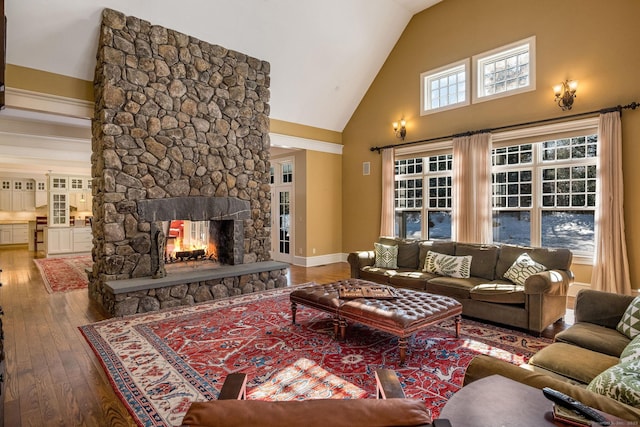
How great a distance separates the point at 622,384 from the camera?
1.49 meters

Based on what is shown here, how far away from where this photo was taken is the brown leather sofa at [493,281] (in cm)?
382

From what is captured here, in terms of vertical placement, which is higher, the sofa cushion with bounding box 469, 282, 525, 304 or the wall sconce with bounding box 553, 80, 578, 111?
the wall sconce with bounding box 553, 80, 578, 111

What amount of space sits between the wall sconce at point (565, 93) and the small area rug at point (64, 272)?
27.6ft

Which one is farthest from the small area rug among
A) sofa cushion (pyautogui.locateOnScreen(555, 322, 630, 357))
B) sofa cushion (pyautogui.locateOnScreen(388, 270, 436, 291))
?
sofa cushion (pyautogui.locateOnScreen(555, 322, 630, 357))

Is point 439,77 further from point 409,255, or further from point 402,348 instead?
point 402,348

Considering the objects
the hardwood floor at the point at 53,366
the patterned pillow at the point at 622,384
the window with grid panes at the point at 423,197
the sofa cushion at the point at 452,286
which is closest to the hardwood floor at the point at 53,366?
the hardwood floor at the point at 53,366

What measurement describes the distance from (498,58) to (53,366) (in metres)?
7.50

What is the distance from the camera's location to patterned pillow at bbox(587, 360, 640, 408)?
4.67 ft

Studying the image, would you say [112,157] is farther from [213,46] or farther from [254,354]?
[254,354]

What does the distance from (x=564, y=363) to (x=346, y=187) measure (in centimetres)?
691

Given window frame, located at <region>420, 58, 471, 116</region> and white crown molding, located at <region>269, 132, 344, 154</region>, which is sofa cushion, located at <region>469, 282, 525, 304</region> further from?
white crown molding, located at <region>269, 132, 344, 154</region>

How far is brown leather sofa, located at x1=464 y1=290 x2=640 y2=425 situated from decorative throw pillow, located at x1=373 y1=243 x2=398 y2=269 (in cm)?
281

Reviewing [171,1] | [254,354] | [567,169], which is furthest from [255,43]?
[567,169]

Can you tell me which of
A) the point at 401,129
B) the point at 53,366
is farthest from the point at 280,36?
the point at 53,366
